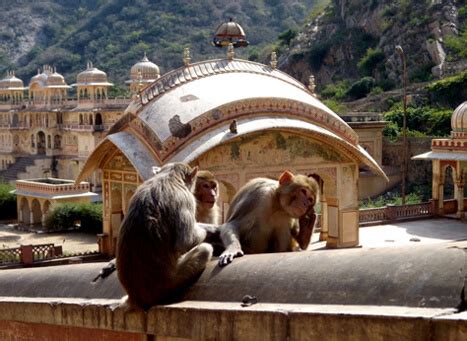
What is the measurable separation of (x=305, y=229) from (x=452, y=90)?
35.1 meters

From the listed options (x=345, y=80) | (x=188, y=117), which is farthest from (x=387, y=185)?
(x=345, y=80)

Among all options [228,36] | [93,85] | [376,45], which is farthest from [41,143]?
[228,36]

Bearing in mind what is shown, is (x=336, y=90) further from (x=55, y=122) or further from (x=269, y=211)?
(x=269, y=211)

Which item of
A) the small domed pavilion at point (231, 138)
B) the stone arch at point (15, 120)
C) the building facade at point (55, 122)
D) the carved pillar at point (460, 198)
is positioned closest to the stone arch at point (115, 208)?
the small domed pavilion at point (231, 138)

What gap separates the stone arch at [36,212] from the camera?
30453 mm

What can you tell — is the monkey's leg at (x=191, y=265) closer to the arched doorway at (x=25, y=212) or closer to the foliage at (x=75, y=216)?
the foliage at (x=75, y=216)

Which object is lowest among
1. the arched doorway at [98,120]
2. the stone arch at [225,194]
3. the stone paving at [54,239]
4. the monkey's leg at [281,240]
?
the stone paving at [54,239]

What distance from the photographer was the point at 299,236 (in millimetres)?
5926

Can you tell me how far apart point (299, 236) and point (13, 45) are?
10208 centimetres

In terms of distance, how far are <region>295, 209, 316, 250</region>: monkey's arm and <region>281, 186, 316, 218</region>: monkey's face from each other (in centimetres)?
20

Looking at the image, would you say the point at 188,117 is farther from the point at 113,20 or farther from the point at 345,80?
the point at 113,20

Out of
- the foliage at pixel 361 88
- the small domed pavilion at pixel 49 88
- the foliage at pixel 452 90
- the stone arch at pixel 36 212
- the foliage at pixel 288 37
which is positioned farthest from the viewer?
the foliage at pixel 288 37

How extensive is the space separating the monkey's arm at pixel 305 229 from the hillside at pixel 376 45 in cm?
3993

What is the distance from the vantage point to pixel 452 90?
129 ft
